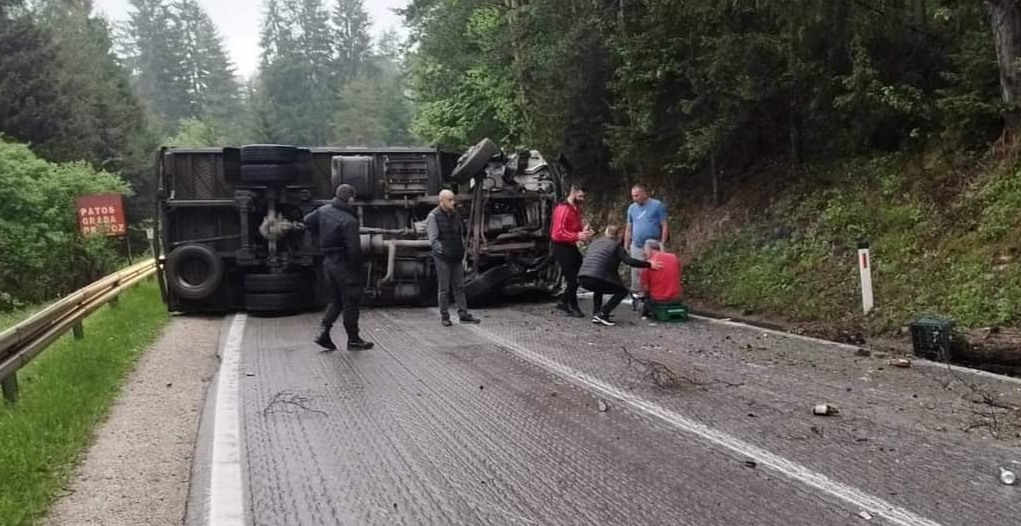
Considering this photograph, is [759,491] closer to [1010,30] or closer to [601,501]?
[601,501]

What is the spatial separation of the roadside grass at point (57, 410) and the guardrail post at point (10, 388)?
0.07 meters

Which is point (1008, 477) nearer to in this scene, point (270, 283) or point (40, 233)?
point (270, 283)

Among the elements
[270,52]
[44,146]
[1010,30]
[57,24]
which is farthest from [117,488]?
[270,52]

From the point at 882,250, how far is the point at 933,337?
3115mm

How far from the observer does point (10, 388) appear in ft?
24.2

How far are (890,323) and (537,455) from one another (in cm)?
549

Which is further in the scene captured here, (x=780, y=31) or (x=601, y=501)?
(x=780, y=31)

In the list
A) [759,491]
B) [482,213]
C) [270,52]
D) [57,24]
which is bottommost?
[759,491]

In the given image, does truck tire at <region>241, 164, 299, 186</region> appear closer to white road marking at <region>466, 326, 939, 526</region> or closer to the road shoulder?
the road shoulder

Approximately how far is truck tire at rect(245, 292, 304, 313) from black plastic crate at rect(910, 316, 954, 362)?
8353mm

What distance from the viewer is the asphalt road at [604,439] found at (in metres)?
4.34

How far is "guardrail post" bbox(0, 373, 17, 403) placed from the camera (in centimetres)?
731

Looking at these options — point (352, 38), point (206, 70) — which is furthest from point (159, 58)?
point (352, 38)

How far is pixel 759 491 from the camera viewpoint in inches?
177
